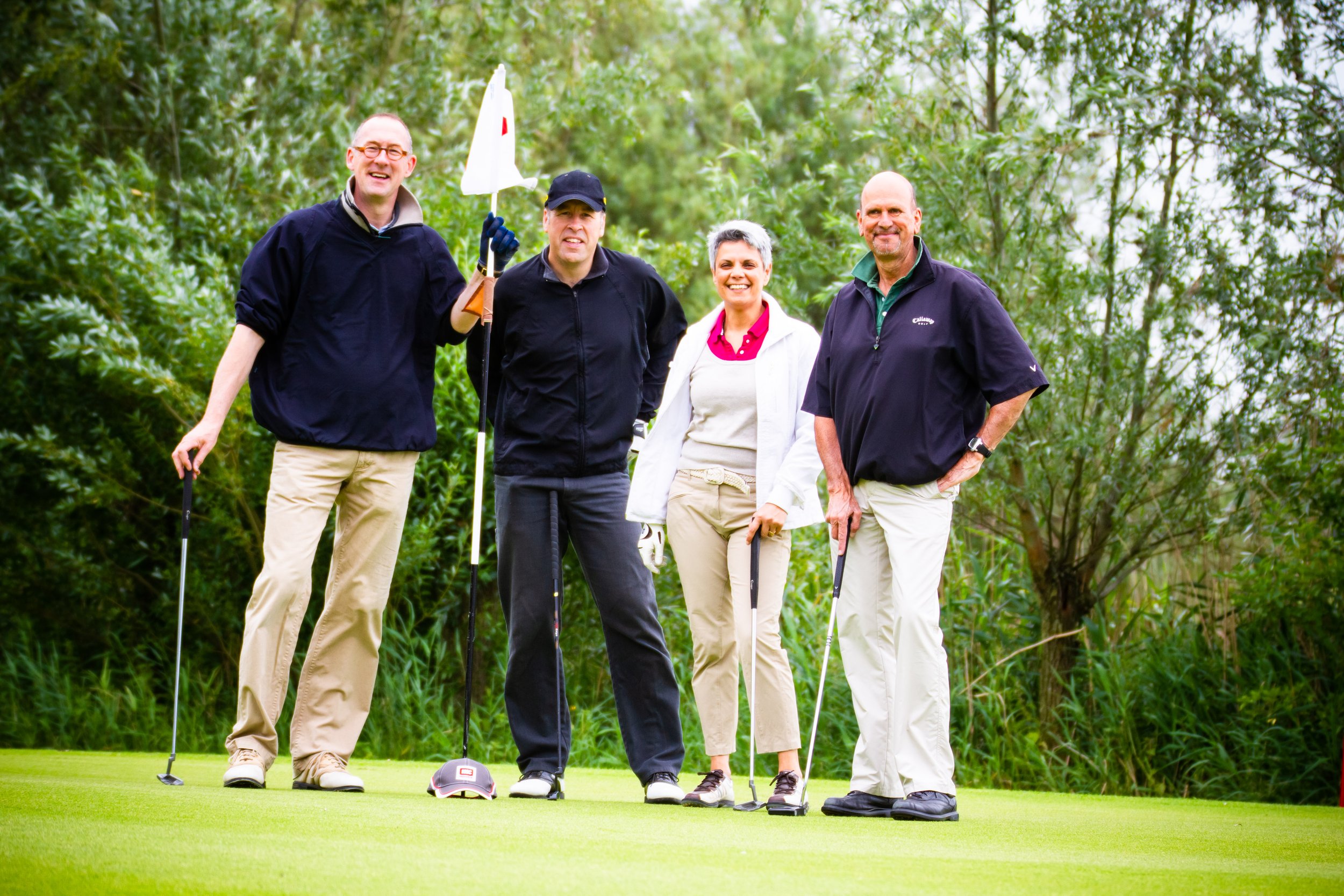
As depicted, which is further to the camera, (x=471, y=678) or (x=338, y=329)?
(x=338, y=329)

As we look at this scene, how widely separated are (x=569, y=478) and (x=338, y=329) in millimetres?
908

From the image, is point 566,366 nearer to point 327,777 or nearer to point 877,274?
point 877,274

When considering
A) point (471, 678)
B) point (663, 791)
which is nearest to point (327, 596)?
point (471, 678)

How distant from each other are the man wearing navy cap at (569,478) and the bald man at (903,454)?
2.26ft

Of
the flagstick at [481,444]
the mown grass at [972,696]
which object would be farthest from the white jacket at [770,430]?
the mown grass at [972,696]

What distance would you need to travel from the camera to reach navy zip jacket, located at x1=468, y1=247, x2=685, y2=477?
4699 millimetres

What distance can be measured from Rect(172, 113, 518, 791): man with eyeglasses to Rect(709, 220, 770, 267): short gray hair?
698 millimetres

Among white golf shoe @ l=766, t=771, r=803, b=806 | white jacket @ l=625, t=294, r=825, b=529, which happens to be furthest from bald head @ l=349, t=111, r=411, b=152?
white golf shoe @ l=766, t=771, r=803, b=806

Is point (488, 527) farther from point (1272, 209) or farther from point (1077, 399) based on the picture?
point (1272, 209)

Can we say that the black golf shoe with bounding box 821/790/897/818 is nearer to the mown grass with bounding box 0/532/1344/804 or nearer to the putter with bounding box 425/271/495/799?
the putter with bounding box 425/271/495/799

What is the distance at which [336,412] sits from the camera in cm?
462

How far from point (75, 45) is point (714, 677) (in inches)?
298

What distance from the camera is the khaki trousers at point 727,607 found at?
Answer: 4.57 m

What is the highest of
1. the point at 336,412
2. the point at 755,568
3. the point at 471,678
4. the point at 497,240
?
the point at 497,240
